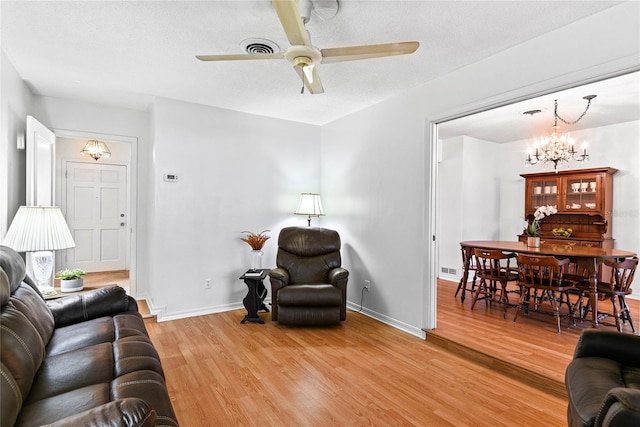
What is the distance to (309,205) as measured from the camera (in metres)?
4.50

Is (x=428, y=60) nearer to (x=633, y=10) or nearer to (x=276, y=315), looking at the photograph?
(x=633, y=10)

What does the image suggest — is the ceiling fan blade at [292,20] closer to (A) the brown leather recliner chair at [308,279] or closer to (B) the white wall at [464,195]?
(A) the brown leather recliner chair at [308,279]

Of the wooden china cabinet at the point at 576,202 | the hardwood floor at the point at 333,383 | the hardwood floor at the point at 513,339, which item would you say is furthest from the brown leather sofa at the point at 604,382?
the wooden china cabinet at the point at 576,202

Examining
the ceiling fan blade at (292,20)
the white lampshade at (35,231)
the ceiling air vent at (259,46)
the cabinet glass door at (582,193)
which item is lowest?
the white lampshade at (35,231)

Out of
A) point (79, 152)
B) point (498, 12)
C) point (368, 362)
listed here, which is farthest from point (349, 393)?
point (79, 152)

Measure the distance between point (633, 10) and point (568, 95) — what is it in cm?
207

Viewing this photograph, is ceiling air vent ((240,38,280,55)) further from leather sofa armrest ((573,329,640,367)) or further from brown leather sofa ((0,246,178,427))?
leather sofa armrest ((573,329,640,367))

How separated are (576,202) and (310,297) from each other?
4829mm

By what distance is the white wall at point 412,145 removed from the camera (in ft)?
7.15

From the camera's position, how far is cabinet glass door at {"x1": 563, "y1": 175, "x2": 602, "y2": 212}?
5180 millimetres

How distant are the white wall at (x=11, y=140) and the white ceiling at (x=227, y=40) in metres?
0.17

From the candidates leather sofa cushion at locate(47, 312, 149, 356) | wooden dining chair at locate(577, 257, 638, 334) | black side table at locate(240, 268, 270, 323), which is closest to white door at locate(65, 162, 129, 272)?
black side table at locate(240, 268, 270, 323)

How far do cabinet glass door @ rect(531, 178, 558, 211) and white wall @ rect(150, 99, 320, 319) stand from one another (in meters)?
4.25

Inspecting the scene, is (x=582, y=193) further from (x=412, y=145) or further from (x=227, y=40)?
(x=227, y=40)
